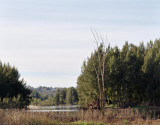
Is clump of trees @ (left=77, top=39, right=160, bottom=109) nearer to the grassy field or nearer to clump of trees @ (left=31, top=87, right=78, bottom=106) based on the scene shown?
the grassy field

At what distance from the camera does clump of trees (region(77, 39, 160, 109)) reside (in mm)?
46531

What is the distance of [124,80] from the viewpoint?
4919 centimetres

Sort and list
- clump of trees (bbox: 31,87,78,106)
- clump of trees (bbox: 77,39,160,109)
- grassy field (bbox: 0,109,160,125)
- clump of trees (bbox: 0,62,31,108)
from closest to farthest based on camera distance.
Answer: grassy field (bbox: 0,109,160,125) → clump of trees (bbox: 77,39,160,109) → clump of trees (bbox: 0,62,31,108) → clump of trees (bbox: 31,87,78,106)

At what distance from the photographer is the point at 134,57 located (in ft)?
174

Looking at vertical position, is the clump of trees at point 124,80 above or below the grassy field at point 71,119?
above

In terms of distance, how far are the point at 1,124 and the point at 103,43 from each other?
1250 centimetres

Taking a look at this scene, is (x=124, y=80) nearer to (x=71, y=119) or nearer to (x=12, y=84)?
(x=12, y=84)

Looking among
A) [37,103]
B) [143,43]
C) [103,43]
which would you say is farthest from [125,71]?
[37,103]

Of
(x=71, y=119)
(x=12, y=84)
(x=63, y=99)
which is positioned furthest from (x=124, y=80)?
(x=63, y=99)

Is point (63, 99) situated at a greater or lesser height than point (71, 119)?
greater

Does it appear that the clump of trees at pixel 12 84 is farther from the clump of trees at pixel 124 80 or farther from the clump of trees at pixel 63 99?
the clump of trees at pixel 63 99

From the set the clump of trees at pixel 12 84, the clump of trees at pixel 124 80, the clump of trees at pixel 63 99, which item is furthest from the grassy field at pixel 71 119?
the clump of trees at pixel 63 99

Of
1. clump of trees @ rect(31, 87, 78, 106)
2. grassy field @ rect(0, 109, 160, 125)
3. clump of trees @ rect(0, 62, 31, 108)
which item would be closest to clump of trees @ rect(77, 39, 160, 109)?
clump of trees @ rect(0, 62, 31, 108)

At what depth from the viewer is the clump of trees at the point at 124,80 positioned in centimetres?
4653
